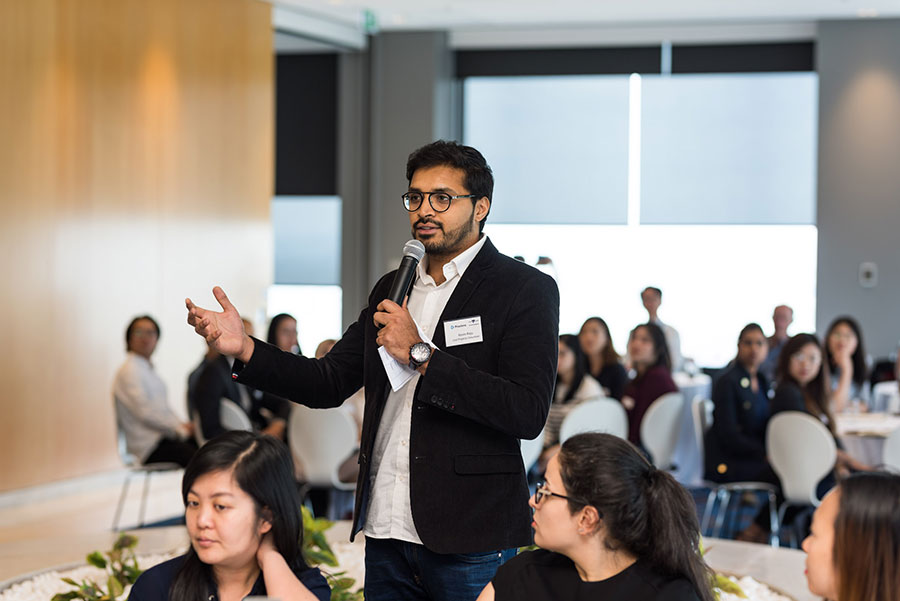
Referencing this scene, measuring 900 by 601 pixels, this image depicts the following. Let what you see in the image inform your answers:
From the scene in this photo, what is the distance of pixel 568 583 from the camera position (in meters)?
1.96

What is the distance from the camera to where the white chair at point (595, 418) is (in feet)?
19.0

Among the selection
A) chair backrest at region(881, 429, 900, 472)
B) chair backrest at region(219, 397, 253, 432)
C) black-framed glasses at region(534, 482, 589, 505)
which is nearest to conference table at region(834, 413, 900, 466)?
chair backrest at region(881, 429, 900, 472)

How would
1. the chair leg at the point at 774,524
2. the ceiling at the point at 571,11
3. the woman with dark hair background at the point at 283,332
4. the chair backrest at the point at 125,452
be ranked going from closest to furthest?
the chair leg at the point at 774,524 → the chair backrest at the point at 125,452 → the woman with dark hair background at the point at 283,332 → the ceiling at the point at 571,11

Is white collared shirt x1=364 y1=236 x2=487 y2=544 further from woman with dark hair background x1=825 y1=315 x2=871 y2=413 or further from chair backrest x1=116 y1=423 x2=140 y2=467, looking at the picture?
woman with dark hair background x1=825 y1=315 x2=871 y2=413

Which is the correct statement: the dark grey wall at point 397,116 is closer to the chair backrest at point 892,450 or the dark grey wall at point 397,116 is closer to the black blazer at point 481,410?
the chair backrest at point 892,450

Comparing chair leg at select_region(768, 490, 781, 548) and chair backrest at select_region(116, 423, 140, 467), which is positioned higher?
chair backrest at select_region(116, 423, 140, 467)

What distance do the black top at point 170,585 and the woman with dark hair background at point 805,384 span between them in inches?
157

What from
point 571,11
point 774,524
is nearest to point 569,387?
point 774,524

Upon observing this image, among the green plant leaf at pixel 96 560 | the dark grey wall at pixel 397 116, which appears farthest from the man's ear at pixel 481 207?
the dark grey wall at pixel 397 116

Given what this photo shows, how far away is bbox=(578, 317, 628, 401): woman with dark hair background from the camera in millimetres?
6977

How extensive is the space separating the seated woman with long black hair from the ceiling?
8.52 m

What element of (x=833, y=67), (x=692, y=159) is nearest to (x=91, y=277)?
(x=692, y=159)

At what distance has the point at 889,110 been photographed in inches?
413

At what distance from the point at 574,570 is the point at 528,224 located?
9.99 meters
